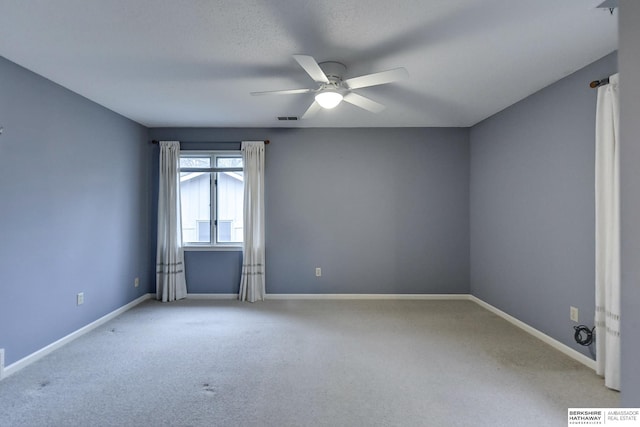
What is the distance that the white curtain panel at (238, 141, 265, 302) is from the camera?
417 cm

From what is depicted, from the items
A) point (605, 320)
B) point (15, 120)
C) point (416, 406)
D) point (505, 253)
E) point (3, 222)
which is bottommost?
point (416, 406)

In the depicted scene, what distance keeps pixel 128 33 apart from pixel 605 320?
396cm

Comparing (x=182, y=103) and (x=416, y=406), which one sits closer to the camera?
(x=416, y=406)

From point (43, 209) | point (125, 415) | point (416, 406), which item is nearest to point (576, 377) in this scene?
point (416, 406)

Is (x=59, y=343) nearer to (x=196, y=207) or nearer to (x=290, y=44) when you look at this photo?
(x=196, y=207)

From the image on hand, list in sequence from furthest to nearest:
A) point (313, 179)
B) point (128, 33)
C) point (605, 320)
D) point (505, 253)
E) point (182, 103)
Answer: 1. point (313, 179)
2. point (505, 253)
3. point (182, 103)
4. point (605, 320)
5. point (128, 33)

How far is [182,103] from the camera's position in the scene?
329 centimetres

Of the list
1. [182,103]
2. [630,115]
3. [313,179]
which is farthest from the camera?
[313,179]

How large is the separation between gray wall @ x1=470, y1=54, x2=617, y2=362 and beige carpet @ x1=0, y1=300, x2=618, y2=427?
418 millimetres

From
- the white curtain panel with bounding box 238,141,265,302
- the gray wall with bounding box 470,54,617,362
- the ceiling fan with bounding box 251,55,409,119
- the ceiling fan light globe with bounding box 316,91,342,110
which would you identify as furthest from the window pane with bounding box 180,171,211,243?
the gray wall with bounding box 470,54,617,362

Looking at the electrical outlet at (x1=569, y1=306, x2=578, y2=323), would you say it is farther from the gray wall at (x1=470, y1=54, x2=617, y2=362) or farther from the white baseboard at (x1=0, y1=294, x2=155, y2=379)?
the white baseboard at (x1=0, y1=294, x2=155, y2=379)

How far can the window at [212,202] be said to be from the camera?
4.38m

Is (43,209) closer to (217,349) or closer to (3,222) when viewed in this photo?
(3,222)

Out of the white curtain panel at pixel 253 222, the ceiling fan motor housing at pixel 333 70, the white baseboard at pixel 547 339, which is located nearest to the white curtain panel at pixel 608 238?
the white baseboard at pixel 547 339
